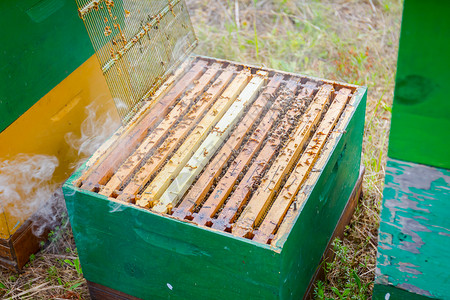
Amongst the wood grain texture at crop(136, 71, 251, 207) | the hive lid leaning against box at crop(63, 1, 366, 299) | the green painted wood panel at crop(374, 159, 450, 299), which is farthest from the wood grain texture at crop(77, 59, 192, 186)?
the green painted wood panel at crop(374, 159, 450, 299)

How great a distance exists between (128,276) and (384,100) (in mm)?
2378

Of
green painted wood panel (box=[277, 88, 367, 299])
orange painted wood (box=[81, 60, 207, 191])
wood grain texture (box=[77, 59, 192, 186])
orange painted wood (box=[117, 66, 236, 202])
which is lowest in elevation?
green painted wood panel (box=[277, 88, 367, 299])

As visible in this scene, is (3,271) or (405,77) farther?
(3,271)

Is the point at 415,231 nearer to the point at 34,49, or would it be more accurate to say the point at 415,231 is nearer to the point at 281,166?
the point at 281,166

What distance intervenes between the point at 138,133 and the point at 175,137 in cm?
18

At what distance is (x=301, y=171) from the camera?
221 centimetres

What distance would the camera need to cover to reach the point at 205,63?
2.83 metres

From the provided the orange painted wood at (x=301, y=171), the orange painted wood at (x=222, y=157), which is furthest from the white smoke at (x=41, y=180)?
the orange painted wood at (x=301, y=171)

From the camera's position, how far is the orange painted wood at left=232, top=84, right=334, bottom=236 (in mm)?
2006

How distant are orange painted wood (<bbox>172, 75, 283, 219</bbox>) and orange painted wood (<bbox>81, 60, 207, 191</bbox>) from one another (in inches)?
14.7

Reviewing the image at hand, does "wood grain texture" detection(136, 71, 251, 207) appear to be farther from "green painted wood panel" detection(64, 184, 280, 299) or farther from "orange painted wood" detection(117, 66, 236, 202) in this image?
"green painted wood panel" detection(64, 184, 280, 299)

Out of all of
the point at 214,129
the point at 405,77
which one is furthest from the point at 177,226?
the point at 405,77

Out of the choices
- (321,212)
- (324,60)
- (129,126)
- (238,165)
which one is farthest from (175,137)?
(324,60)

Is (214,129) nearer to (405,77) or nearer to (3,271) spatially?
(405,77)
